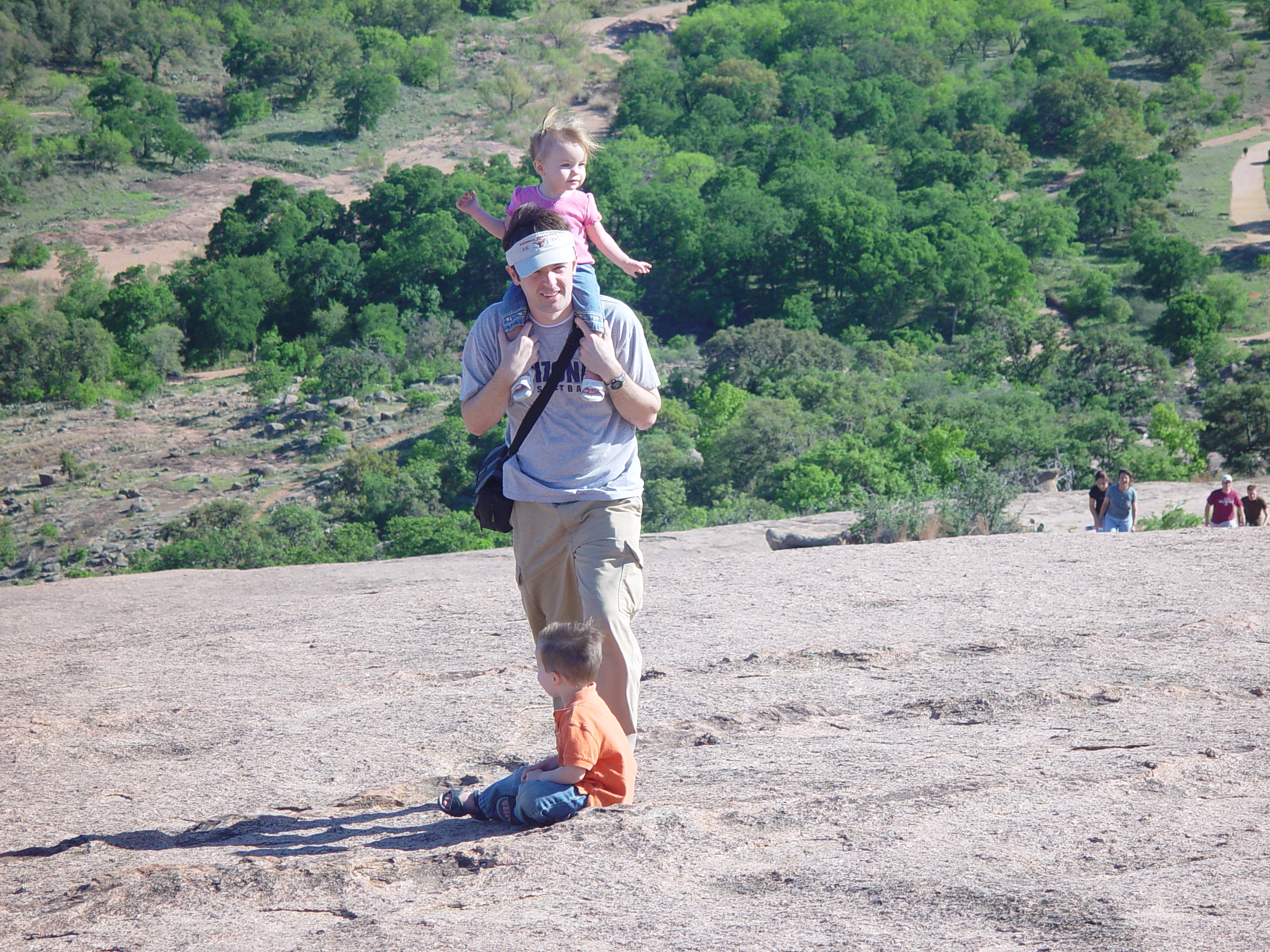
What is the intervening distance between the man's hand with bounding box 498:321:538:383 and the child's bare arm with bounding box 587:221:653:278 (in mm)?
1135

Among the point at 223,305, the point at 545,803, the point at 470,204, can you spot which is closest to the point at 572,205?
the point at 470,204

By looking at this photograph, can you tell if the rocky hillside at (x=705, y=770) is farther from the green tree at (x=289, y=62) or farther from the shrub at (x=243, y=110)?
the green tree at (x=289, y=62)

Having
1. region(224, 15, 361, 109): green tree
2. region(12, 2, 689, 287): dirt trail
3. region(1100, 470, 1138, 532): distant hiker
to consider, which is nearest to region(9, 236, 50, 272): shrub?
region(12, 2, 689, 287): dirt trail

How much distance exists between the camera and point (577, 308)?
3559mm

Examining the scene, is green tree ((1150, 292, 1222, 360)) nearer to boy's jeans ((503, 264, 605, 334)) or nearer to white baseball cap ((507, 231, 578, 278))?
boy's jeans ((503, 264, 605, 334))

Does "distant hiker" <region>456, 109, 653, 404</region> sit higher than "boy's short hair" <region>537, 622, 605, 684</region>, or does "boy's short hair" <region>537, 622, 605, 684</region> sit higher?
"distant hiker" <region>456, 109, 653, 404</region>

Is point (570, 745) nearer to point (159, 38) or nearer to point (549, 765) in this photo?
point (549, 765)

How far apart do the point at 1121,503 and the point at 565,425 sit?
27.0 feet

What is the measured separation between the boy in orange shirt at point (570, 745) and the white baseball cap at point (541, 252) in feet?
3.50

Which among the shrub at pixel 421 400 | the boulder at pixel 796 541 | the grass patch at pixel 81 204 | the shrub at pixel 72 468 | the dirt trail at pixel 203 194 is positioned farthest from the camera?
the grass patch at pixel 81 204

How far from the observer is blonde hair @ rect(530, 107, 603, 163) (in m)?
4.27

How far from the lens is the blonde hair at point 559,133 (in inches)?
168

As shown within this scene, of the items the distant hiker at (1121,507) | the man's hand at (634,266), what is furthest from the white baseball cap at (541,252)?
the distant hiker at (1121,507)

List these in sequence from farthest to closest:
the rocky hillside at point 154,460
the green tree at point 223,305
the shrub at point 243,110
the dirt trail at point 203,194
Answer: the shrub at point 243,110, the dirt trail at point 203,194, the green tree at point 223,305, the rocky hillside at point 154,460
